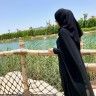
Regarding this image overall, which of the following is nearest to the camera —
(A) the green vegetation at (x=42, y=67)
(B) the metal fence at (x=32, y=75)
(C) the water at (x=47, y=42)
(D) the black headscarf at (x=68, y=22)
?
(D) the black headscarf at (x=68, y=22)

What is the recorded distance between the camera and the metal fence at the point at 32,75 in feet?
23.5

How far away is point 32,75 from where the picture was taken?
9.20 metres

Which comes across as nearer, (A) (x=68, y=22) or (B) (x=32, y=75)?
(A) (x=68, y=22)

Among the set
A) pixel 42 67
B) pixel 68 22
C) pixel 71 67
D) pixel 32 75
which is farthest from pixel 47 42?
pixel 68 22

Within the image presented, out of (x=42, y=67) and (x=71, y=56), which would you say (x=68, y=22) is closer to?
(x=71, y=56)

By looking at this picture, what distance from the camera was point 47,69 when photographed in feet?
29.8

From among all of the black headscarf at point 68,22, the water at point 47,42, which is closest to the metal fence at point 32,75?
the water at point 47,42

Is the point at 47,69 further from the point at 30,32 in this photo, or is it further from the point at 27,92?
the point at 30,32

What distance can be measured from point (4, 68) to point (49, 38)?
1.40 metres

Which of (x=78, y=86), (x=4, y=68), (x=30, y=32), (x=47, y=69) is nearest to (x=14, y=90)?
(x=47, y=69)

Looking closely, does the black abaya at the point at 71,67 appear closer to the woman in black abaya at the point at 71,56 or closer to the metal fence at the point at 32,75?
the woman in black abaya at the point at 71,56

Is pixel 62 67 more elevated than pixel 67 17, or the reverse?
pixel 67 17

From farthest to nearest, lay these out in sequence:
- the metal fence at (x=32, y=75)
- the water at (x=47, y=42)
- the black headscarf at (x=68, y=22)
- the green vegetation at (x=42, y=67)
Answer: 1. the water at (x=47, y=42)
2. the green vegetation at (x=42, y=67)
3. the metal fence at (x=32, y=75)
4. the black headscarf at (x=68, y=22)

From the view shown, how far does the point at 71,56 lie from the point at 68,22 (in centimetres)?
39
